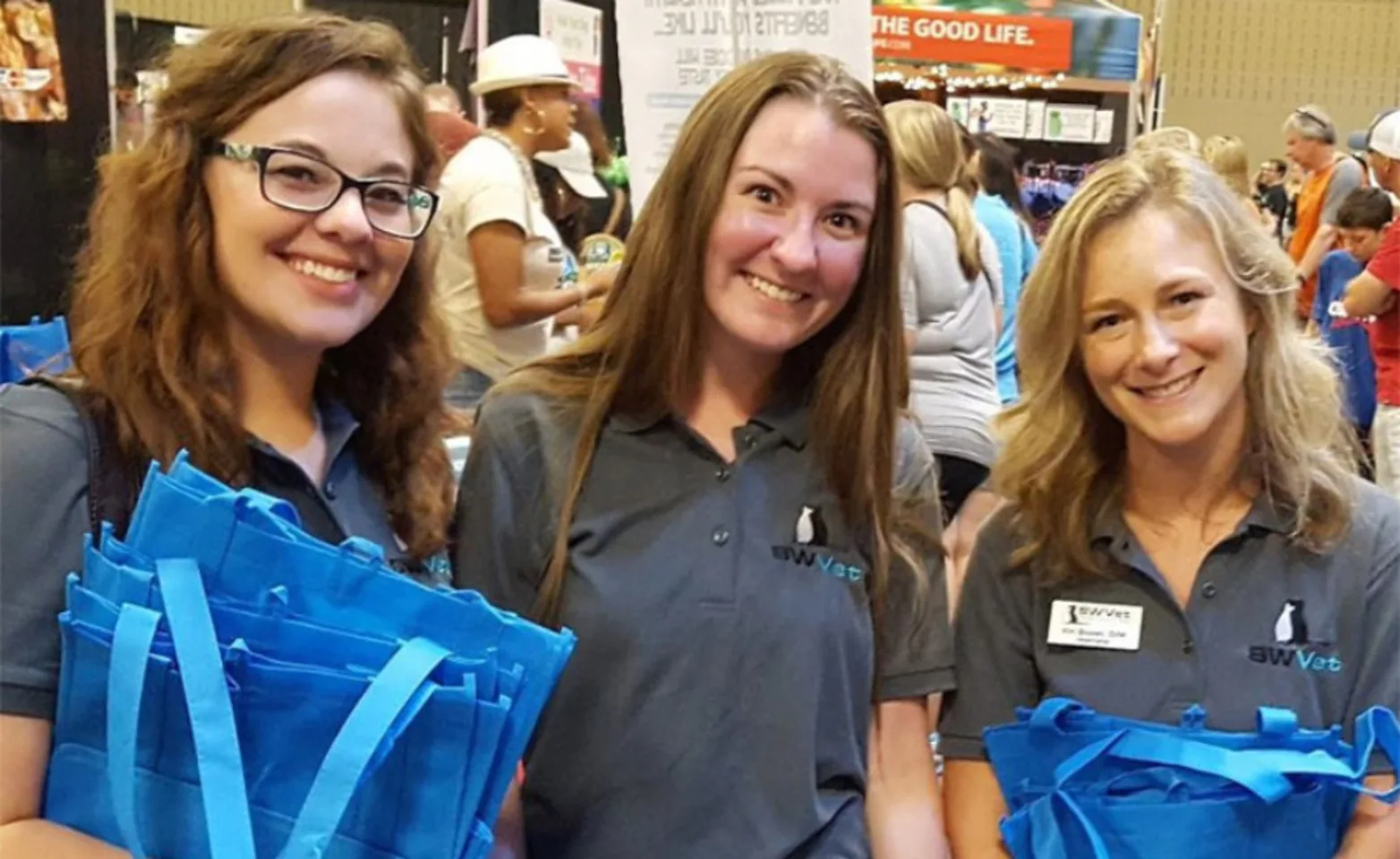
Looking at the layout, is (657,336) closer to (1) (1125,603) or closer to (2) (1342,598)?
(1) (1125,603)

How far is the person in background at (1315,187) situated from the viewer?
752cm

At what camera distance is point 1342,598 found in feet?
5.64

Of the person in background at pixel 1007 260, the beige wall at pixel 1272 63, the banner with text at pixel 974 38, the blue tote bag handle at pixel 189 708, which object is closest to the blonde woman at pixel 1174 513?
the blue tote bag handle at pixel 189 708

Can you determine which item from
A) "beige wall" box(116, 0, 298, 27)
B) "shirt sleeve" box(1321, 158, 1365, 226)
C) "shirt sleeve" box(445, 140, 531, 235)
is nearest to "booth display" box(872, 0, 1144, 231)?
"shirt sleeve" box(1321, 158, 1365, 226)

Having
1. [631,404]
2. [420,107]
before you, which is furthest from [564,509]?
[420,107]

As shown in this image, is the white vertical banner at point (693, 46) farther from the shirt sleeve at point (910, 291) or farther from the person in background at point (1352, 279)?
the person in background at point (1352, 279)

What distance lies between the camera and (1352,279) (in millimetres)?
6047

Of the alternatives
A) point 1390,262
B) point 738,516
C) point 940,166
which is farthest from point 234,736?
point 1390,262

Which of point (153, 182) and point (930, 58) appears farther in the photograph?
point (930, 58)

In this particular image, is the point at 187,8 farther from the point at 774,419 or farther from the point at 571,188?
the point at 774,419

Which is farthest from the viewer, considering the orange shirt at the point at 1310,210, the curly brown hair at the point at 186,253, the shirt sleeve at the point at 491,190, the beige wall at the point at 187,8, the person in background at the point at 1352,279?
the beige wall at the point at 187,8

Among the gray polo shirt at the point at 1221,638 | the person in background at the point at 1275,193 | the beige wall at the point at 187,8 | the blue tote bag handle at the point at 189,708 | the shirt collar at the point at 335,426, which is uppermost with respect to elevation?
the beige wall at the point at 187,8

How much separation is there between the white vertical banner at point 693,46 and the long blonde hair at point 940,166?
1.05 meters

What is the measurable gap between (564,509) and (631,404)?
163 millimetres
